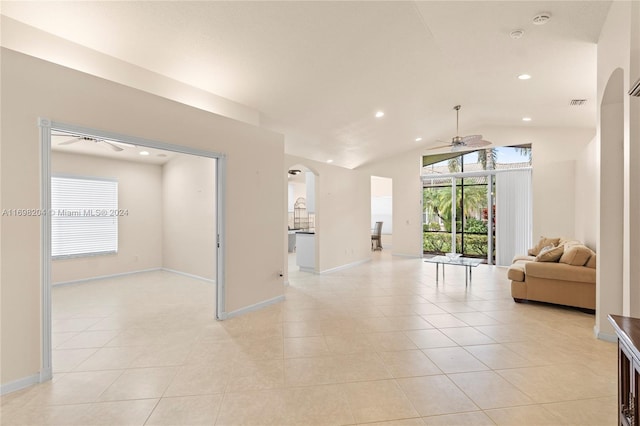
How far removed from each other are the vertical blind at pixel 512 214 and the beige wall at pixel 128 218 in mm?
8328

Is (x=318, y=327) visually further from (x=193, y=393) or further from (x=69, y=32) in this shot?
(x=69, y=32)

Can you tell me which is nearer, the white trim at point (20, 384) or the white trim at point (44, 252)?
the white trim at point (20, 384)

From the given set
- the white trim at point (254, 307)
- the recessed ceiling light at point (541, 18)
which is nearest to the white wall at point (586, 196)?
the recessed ceiling light at point (541, 18)

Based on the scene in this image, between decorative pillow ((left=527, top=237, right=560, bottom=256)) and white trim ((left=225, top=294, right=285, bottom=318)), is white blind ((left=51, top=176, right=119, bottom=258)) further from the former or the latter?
decorative pillow ((left=527, top=237, right=560, bottom=256))

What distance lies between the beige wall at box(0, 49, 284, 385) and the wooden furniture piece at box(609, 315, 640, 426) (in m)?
3.62

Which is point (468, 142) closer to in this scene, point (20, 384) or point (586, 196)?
point (586, 196)

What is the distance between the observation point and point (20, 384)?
2.37 meters

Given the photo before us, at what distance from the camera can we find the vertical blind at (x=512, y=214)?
24.4ft

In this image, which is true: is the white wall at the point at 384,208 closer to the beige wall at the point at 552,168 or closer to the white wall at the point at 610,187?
the beige wall at the point at 552,168

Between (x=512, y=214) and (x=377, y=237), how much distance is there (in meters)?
4.27

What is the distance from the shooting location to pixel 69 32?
283cm

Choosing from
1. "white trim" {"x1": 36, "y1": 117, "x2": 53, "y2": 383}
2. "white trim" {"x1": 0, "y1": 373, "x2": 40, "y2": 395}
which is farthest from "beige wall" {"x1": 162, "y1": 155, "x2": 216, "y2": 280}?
"white trim" {"x1": 0, "y1": 373, "x2": 40, "y2": 395}

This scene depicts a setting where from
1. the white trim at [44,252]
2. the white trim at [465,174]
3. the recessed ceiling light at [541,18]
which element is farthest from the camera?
the white trim at [465,174]

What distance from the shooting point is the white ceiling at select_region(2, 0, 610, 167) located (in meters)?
2.79
